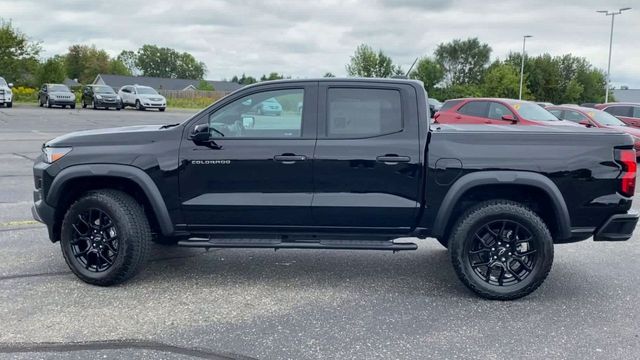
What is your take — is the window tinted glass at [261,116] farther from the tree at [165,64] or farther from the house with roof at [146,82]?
the tree at [165,64]

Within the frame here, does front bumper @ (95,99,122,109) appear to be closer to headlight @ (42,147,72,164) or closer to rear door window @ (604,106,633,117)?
rear door window @ (604,106,633,117)

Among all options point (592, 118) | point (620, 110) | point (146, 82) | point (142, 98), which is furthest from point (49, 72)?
point (592, 118)

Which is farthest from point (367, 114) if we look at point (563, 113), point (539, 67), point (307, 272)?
point (539, 67)

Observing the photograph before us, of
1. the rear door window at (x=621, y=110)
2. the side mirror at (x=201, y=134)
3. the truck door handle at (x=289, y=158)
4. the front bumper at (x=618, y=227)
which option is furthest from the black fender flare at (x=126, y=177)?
the rear door window at (x=621, y=110)

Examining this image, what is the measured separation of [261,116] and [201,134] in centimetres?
54

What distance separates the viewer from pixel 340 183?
473 centimetres

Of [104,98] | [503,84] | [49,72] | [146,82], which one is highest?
[146,82]

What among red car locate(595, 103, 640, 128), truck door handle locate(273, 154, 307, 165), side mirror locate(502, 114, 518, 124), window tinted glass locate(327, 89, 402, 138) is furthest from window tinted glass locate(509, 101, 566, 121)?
truck door handle locate(273, 154, 307, 165)

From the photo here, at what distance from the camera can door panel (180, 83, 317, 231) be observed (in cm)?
475

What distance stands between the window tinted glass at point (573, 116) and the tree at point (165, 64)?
384 ft

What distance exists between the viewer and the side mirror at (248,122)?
4887mm

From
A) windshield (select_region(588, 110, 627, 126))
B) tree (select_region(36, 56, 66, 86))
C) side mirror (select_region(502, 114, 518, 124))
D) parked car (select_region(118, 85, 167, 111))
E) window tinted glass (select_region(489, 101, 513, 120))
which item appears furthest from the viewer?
tree (select_region(36, 56, 66, 86))

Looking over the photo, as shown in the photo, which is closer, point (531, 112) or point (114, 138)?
Result: point (114, 138)

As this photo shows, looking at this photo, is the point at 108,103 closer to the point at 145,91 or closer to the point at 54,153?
the point at 145,91
